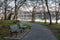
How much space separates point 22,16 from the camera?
6569cm

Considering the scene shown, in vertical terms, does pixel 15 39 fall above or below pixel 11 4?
below

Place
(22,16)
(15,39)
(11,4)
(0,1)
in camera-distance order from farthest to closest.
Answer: (22,16)
(11,4)
(0,1)
(15,39)

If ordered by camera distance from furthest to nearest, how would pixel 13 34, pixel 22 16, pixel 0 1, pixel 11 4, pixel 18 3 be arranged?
pixel 22 16, pixel 11 4, pixel 18 3, pixel 0 1, pixel 13 34

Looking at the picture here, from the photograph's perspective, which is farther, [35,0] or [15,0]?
[35,0]

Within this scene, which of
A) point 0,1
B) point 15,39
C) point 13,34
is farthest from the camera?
point 0,1

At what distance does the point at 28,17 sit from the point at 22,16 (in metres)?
3.81

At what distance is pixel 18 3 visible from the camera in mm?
28219

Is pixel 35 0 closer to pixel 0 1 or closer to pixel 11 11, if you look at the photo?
pixel 11 11

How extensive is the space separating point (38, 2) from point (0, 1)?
51.7 ft

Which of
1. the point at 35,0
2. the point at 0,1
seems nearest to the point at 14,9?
the point at 0,1

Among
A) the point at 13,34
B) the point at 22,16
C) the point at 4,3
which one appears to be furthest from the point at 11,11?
the point at 22,16

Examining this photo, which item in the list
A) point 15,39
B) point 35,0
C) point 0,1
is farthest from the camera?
point 35,0

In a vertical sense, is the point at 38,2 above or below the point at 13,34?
above

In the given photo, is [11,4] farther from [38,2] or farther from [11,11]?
[38,2]
